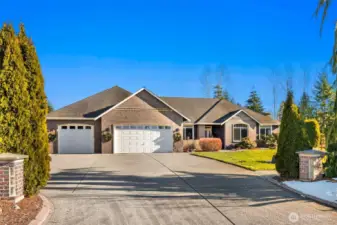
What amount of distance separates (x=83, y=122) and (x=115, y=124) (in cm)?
250

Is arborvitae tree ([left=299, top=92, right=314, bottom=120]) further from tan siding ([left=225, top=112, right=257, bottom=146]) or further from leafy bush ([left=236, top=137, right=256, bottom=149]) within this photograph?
tan siding ([left=225, top=112, right=257, bottom=146])

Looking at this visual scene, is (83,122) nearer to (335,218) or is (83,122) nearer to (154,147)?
(154,147)

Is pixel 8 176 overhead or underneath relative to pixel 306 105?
underneath

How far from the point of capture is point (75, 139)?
23469 millimetres

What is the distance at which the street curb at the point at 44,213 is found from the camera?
557 centimetres

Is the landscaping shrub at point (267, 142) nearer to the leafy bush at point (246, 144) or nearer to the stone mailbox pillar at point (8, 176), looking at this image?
the leafy bush at point (246, 144)

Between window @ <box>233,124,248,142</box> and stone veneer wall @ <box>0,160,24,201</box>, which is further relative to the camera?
window @ <box>233,124,248,142</box>

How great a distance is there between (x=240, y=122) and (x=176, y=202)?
21.2m

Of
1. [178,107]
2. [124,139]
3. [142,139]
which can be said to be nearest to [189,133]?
[178,107]

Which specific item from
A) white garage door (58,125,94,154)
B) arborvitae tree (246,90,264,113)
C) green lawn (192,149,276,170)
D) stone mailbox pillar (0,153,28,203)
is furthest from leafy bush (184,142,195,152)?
arborvitae tree (246,90,264,113)

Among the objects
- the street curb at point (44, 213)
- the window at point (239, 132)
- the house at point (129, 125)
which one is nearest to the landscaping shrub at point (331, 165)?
the street curb at point (44, 213)
